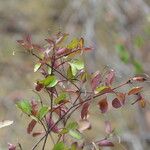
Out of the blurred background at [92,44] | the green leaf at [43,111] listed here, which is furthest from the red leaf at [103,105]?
the blurred background at [92,44]

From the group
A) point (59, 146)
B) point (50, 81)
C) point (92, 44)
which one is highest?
point (92, 44)

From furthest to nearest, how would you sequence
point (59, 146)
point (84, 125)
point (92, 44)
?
point (92, 44)
point (84, 125)
point (59, 146)

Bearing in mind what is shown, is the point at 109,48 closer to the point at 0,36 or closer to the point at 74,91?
the point at 0,36

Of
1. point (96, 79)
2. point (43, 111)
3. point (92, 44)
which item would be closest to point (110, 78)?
point (96, 79)

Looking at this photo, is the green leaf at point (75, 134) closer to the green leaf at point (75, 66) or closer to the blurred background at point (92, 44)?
the green leaf at point (75, 66)

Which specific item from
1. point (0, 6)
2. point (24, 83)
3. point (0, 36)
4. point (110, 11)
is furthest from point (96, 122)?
point (0, 6)

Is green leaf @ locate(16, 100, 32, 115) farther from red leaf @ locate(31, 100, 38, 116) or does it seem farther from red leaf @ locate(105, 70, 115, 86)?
red leaf @ locate(105, 70, 115, 86)

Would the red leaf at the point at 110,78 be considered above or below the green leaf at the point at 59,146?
above

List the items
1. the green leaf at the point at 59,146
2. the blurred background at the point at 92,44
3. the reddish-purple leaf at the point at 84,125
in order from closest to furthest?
the green leaf at the point at 59,146 → the reddish-purple leaf at the point at 84,125 → the blurred background at the point at 92,44

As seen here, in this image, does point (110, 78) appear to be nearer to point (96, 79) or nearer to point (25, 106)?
point (96, 79)
